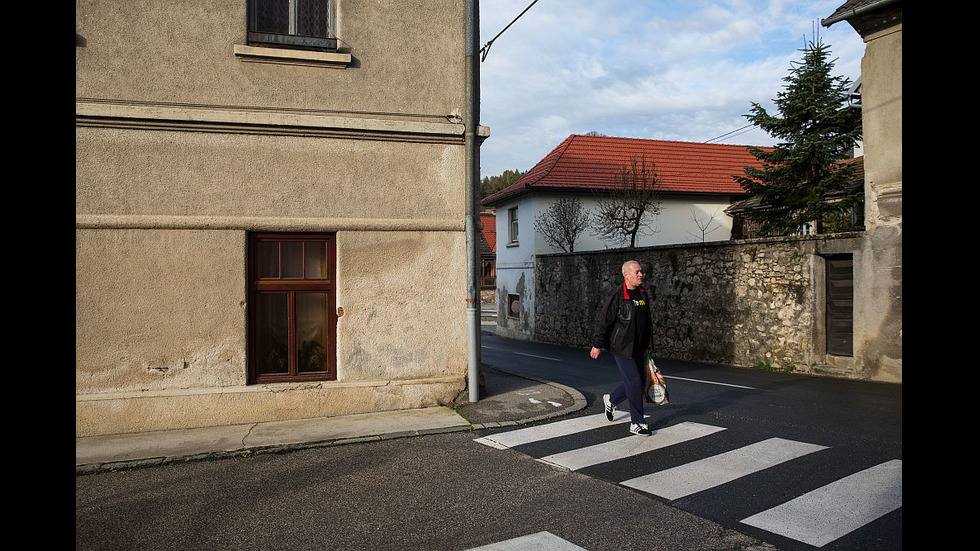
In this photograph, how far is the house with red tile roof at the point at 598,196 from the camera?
27.2 meters

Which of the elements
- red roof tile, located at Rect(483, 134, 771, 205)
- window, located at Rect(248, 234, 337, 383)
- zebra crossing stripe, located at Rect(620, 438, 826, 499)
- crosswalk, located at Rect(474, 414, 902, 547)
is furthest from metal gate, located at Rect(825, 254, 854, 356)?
red roof tile, located at Rect(483, 134, 771, 205)

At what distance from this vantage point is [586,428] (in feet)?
24.1

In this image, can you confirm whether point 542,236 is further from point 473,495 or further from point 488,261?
point 488,261

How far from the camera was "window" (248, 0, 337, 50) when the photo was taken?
8.09 meters

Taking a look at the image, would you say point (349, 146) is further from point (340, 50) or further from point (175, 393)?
point (175, 393)

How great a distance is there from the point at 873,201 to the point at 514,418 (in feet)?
28.6

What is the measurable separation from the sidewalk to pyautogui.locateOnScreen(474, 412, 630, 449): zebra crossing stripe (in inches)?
13.2

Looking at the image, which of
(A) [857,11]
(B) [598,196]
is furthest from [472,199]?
(B) [598,196]

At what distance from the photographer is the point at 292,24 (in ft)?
27.1

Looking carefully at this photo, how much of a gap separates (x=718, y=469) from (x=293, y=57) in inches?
266

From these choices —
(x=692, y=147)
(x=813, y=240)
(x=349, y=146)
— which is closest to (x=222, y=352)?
(x=349, y=146)

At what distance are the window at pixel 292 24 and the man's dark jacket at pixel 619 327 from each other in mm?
4873

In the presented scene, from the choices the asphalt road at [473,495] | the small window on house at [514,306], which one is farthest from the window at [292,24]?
the small window on house at [514,306]

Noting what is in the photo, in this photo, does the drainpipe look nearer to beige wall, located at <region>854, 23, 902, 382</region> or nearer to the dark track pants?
the dark track pants
